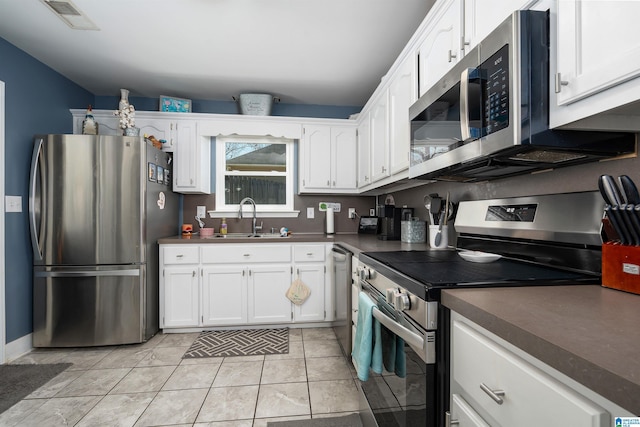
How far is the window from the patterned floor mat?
4.44 ft

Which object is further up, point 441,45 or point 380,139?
point 441,45

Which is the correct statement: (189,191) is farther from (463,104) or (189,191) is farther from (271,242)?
(463,104)

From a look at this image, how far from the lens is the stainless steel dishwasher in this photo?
2.21 metres

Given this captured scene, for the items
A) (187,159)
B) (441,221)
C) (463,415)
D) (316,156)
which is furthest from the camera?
(316,156)

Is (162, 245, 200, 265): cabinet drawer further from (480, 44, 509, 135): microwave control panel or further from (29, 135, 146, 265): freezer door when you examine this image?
(480, 44, 509, 135): microwave control panel

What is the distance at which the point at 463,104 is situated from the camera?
1136 millimetres

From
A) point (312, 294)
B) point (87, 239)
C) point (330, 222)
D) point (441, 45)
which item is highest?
point (441, 45)

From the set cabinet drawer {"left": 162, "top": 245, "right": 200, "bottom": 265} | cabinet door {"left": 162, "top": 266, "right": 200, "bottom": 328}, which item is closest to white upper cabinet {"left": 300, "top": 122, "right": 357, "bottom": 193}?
cabinet drawer {"left": 162, "top": 245, "right": 200, "bottom": 265}

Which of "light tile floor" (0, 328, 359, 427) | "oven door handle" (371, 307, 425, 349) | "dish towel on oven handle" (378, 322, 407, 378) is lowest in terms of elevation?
"light tile floor" (0, 328, 359, 427)

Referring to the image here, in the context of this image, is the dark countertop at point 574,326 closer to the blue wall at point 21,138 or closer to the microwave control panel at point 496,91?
the microwave control panel at point 496,91

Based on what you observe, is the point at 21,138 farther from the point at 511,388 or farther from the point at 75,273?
the point at 511,388

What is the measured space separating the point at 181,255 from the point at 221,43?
188 cm

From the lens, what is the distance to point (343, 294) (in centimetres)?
234

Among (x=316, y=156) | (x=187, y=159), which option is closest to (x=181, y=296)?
(x=187, y=159)
